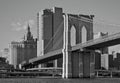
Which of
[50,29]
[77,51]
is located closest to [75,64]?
[77,51]

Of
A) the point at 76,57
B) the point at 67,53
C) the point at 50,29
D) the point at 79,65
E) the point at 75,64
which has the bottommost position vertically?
the point at 79,65

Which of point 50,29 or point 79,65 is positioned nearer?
point 79,65

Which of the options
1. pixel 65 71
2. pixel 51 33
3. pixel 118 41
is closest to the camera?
pixel 118 41

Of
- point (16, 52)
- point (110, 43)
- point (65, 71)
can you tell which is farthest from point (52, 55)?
point (16, 52)

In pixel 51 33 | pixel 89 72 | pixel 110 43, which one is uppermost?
pixel 51 33

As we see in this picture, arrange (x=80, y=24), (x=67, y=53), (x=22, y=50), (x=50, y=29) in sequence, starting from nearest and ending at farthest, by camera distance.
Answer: (x=67, y=53)
(x=80, y=24)
(x=50, y=29)
(x=22, y=50)

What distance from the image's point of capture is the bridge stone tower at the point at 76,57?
50.1 m

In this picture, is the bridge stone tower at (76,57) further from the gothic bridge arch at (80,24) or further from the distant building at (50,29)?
the distant building at (50,29)

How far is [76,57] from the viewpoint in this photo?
Result: 52.1m

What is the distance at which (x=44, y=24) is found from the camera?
101 m

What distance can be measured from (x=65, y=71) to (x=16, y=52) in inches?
3308

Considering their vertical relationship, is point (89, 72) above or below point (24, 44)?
below

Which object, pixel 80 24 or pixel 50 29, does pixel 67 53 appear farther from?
pixel 50 29

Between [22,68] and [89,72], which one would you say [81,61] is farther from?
[22,68]
